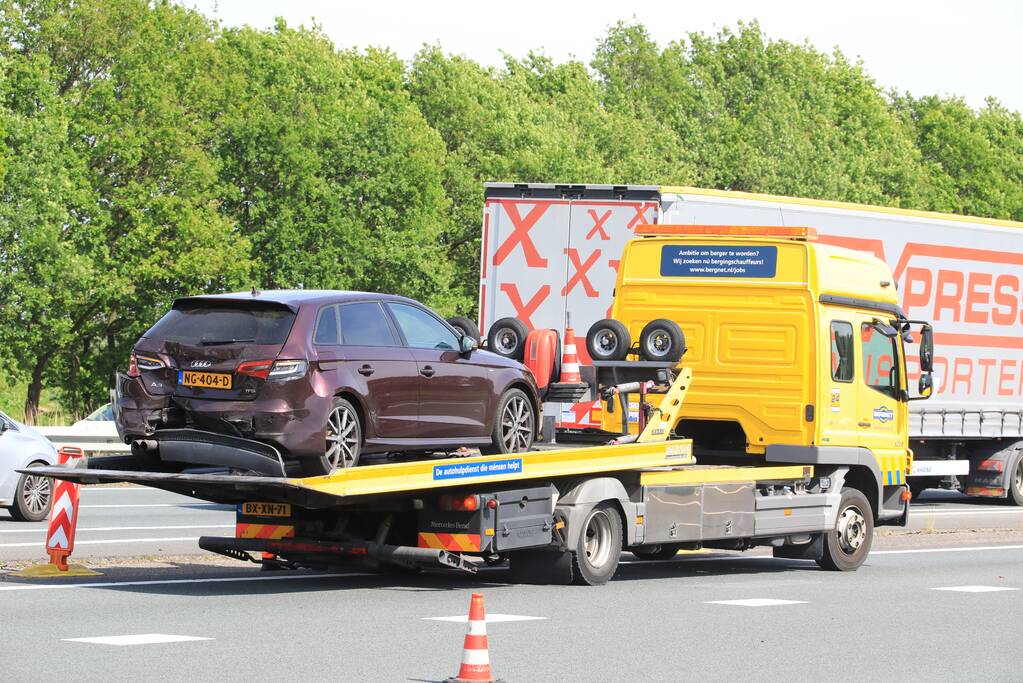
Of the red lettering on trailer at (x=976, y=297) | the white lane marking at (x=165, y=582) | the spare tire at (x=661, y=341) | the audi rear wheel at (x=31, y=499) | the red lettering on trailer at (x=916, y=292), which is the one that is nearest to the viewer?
the white lane marking at (x=165, y=582)

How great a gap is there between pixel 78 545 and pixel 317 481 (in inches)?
234

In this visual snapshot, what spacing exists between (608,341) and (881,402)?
3477mm

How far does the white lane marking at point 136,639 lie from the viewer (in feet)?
32.8

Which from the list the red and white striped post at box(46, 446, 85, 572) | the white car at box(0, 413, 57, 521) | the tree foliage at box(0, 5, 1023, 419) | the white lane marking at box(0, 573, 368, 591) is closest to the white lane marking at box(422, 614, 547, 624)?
the white lane marking at box(0, 573, 368, 591)

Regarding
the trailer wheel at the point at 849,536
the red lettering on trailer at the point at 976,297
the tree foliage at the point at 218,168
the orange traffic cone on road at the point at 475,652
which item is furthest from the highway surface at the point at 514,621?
the tree foliage at the point at 218,168

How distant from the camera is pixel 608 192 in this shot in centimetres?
2064

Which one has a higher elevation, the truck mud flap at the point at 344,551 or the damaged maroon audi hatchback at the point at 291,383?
the damaged maroon audi hatchback at the point at 291,383

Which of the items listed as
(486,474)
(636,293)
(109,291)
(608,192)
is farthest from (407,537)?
(109,291)

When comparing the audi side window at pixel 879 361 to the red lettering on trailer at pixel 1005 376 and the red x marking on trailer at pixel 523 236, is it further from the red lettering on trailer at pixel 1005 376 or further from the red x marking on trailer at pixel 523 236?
the red lettering on trailer at pixel 1005 376

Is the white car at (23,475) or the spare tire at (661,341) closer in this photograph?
the spare tire at (661,341)

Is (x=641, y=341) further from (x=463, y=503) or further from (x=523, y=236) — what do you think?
(x=523, y=236)

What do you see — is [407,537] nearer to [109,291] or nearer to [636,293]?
[636,293]

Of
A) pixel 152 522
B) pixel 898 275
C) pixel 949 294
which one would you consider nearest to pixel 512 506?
pixel 152 522

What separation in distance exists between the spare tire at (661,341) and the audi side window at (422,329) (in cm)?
252
